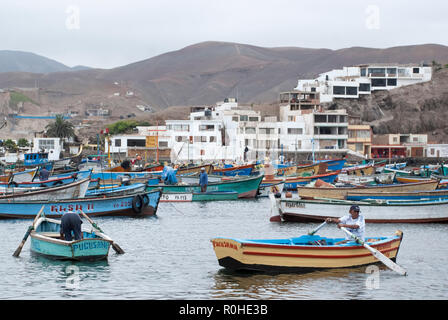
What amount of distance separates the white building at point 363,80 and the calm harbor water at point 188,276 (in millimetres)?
102938

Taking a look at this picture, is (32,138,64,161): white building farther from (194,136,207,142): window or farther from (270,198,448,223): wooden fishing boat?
(270,198,448,223): wooden fishing boat

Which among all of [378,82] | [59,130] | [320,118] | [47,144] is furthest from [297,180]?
[378,82]

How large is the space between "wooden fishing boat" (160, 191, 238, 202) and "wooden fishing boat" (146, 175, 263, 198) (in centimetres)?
30

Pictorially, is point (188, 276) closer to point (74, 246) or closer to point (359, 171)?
point (74, 246)

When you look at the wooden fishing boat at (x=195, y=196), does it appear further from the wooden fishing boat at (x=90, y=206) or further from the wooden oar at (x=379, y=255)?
the wooden oar at (x=379, y=255)

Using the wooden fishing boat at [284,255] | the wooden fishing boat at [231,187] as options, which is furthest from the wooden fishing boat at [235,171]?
the wooden fishing boat at [284,255]

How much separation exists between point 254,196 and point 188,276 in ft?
103

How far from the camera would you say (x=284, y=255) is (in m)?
22.0

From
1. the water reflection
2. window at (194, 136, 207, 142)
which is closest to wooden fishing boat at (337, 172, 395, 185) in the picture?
the water reflection

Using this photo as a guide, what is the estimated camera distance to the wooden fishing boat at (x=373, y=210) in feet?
115

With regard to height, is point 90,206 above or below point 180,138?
below

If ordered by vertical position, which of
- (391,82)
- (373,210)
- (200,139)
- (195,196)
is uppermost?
(391,82)

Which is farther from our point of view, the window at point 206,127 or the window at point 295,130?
the window at point 295,130
